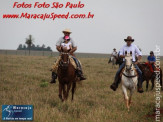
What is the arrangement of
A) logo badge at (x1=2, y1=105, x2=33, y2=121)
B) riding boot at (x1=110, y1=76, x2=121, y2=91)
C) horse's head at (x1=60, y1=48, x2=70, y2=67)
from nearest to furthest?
logo badge at (x1=2, y1=105, x2=33, y2=121), horse's head at (x1=60, y1=48, x2=70, y2=67), riding boot at (x1=110, y1=76, x2=121, y2=91)

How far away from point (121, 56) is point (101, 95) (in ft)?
7.91

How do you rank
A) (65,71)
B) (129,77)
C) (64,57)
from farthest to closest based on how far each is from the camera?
(129,77), (65,71), (64,57)

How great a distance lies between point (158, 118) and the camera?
7355 millimetres

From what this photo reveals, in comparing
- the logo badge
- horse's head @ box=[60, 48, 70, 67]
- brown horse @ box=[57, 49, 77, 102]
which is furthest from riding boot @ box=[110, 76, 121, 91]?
the logo badge

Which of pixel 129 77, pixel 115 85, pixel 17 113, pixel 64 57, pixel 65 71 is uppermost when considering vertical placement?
pixel 64 57

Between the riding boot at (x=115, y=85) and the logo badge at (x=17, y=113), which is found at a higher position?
the riding boot at (x=115, y=85)

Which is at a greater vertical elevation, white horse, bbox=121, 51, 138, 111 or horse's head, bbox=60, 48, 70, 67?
horse's head, bbox=60, 48, 70, 67

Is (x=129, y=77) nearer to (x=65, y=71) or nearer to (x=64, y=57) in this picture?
(x=65, y=71)

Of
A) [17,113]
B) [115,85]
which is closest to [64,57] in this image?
[115,85]

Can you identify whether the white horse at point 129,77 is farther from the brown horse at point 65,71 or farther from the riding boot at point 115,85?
the brown horse at point 65,71

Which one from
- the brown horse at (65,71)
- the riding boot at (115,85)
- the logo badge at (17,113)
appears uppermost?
the brown horse at (65,71)

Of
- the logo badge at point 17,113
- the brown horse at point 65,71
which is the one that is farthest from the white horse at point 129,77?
the logo badge at point 17,113

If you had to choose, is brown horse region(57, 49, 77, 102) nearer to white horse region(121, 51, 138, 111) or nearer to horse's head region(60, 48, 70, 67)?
horse's head region(60, 48, 70, 67)

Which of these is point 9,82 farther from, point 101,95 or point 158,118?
point 158,118
